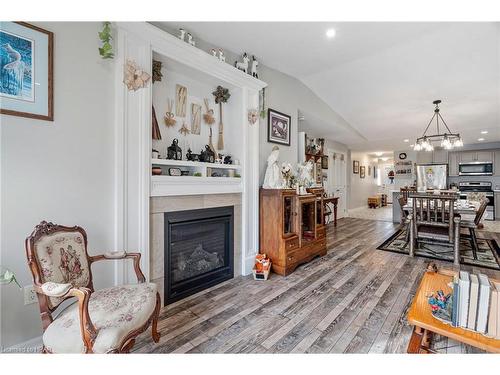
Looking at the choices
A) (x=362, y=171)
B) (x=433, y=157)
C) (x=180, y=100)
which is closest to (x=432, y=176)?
(x=433, y=157)

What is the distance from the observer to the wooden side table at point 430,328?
123 centimetres

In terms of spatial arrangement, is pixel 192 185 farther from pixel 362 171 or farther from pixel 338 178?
pixel 362 171

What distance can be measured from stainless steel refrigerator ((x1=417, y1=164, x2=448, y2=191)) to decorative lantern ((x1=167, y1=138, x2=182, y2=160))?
324 inches

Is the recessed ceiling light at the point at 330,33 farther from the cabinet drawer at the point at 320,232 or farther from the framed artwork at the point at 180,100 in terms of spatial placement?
the cabinet drawer at the point at 320,232

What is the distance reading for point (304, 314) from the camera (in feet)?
6.63

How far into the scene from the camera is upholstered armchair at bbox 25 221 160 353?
3.72ft

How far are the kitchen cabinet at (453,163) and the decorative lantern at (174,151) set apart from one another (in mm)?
9147

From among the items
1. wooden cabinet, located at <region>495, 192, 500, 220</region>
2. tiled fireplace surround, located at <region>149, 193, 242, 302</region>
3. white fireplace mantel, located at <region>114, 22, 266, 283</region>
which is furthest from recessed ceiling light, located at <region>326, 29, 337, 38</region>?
wooden cabinet, located at <region>495, 192, 500, 220</region>

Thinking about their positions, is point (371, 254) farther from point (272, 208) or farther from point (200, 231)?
point (200, 231)

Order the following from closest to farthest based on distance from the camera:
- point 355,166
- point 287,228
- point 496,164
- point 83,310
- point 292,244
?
point 83,310, point 292,244, point 287,228, point 496,164, point 355,166

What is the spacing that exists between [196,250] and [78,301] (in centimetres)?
141

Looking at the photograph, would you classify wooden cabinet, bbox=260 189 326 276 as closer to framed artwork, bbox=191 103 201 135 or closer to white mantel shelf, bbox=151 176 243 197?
white mantel shelf, bbox=151 176 243 197

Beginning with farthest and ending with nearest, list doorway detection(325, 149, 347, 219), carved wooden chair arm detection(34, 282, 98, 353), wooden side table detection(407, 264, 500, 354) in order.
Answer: doorway detection(325, 149, 347, 219) → wooden side table detection(407, 264, 500, 354) → carved wooden chair arm detection(34, 282, 98, 353)
